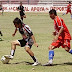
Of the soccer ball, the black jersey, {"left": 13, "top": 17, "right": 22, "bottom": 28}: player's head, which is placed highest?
{"left": 13, "top": 17, "right": 22, "bottom": 28}: player's head

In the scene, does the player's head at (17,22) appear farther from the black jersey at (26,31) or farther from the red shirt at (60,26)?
the red shirt at (60,26)

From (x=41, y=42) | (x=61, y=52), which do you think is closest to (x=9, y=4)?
(x=41, y=42)

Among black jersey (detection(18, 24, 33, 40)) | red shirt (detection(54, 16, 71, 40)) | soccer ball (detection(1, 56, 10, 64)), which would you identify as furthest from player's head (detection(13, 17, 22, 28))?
soccer ball (detection(1, 56, 10, 64))

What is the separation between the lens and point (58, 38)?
10.9m

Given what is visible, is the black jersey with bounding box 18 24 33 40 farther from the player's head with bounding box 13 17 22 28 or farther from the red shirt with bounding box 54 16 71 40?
the red shirt with bounding box 54 16 71 40

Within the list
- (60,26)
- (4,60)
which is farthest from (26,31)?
(4,60)

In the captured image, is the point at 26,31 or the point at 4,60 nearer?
the point at 26,31

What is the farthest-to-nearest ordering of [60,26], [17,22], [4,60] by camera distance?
[4,60], [60,26], [17,22]

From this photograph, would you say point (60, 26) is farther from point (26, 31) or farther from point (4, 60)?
point (4, 60)

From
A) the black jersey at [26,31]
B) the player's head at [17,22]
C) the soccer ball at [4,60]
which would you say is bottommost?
the soccer ball at [4,60]

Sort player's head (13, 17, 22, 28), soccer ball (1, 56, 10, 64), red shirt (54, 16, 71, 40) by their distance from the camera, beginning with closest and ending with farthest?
player's head (13, 17, 22, 28) < red shirt (54, 16, 71, 40) < soccer ball (1, 56, 10, 64)

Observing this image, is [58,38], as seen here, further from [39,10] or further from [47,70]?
[39,10]

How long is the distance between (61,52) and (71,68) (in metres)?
3.79

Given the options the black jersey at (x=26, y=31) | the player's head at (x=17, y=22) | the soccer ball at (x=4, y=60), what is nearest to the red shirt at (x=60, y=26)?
the black jersey at (x=26, y=31)
